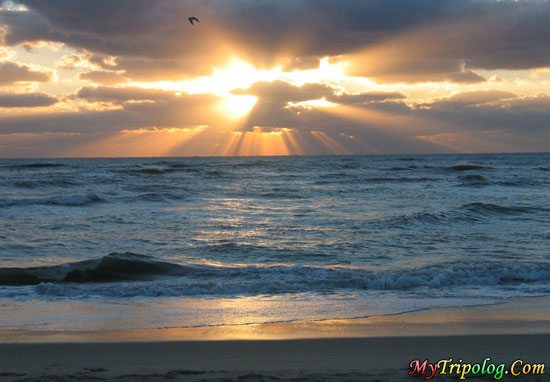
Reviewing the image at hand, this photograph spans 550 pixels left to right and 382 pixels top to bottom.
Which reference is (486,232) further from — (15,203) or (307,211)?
(15,203)

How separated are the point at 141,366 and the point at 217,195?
23642 millimetres

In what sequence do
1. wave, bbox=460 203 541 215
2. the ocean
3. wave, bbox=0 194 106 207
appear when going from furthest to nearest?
wave, bbox=0 194 106 207 < wave, bbox=460 203 541 215 < the ocean

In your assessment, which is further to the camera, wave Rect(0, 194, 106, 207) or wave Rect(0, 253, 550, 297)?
wave Rect(0, 194, 106, 207)

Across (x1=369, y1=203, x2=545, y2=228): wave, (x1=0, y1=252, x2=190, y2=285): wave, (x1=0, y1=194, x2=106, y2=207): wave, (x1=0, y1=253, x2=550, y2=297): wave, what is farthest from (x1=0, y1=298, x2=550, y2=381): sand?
(x1=0, y1=194, x2=106, y2=207): wave

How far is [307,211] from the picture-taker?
21.0 metres

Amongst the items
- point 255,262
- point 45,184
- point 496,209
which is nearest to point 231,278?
point 255,262

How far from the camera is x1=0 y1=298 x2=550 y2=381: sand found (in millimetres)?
4977

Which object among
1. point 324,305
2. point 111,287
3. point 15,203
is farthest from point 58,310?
point 15,203

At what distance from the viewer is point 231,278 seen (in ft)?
33.2

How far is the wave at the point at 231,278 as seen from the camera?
357 inches

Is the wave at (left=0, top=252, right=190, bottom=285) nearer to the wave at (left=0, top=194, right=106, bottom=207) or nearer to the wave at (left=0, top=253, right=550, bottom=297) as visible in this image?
the wave at (left=0, top=253, right=550, bottom=297)

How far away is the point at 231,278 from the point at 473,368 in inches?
224

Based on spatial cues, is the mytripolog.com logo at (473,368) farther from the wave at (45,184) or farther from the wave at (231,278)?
the wave at (45,184)

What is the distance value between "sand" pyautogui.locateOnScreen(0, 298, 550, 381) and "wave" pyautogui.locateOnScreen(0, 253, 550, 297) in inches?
92.5
